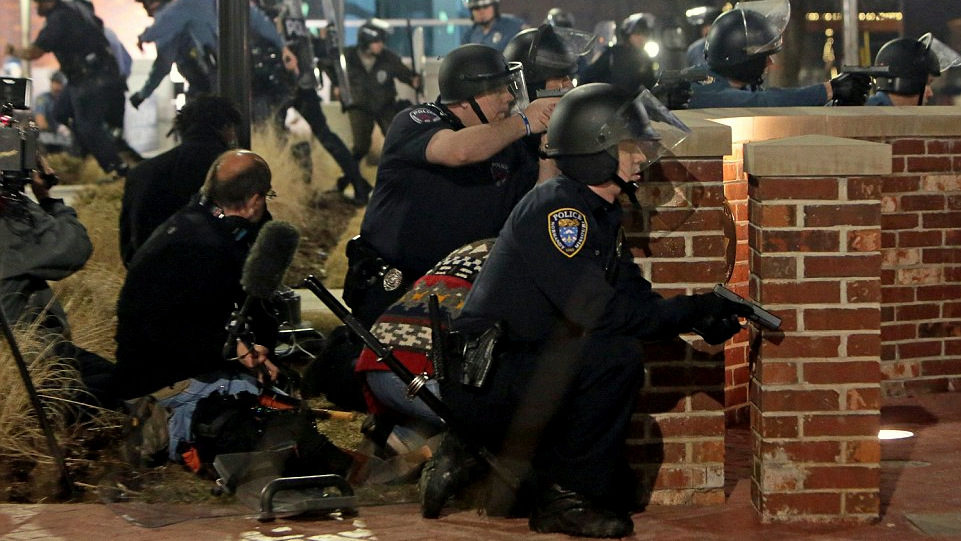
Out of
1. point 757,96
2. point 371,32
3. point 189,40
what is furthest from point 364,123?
point 757,96

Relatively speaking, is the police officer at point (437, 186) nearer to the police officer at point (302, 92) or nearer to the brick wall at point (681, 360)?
the brick wall at point (681, 360)

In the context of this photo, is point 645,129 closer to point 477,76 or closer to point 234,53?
point 477,76

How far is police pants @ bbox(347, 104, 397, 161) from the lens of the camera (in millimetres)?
17547

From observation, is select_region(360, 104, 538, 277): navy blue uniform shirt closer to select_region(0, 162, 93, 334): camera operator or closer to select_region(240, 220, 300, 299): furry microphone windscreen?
select_region(240, 220, 300, 299): furry microphone windscreen

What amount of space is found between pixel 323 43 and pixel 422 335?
12544 mm

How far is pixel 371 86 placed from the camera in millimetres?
17562

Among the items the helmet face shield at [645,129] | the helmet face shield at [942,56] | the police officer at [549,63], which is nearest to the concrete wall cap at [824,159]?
the helmet face shield at [645,129]

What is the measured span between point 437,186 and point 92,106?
12.4 m

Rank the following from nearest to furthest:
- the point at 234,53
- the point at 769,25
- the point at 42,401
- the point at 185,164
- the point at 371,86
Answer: the point at 42,401
the point at 185,164
the point at 234,53
the point at 769,25
the point at 371,86

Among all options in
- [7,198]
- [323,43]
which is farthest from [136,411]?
[323,43]

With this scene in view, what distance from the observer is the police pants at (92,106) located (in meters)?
17.4

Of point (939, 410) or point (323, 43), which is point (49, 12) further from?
point (939, 410)

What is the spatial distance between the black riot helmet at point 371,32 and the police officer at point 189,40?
98 cm

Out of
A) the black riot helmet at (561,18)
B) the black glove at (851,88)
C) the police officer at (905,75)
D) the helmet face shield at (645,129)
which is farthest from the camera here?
the black riot helmet at (561,18)
